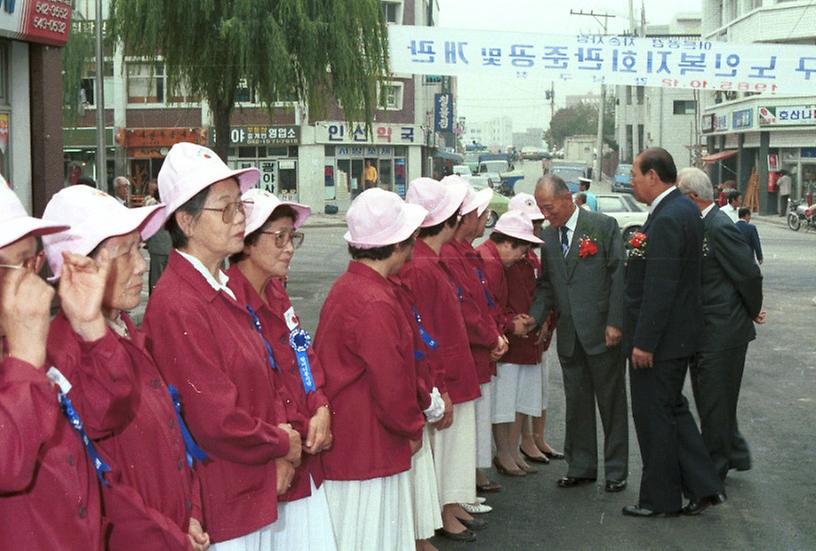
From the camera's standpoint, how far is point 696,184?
811cm

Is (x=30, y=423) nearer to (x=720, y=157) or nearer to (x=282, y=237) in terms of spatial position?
(x=282, y=237)

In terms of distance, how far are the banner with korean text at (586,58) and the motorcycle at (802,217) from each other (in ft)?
91.0

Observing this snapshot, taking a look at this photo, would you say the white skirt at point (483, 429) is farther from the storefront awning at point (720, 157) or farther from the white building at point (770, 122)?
the storefront awning at point (720, 157)

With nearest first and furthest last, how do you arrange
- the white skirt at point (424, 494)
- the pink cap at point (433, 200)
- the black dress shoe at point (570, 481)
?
the white skirt at point (424, 494), the pink cap at point (433, 200), the black dress shoe at point (570, 481)

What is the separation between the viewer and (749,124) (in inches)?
1976

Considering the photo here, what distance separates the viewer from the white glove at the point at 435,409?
565cm

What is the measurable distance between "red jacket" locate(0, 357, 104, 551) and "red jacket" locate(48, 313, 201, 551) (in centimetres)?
17

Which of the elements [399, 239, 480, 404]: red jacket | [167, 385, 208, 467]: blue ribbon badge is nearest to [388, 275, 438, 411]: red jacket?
[399, 239, 480, 404]: red jacket

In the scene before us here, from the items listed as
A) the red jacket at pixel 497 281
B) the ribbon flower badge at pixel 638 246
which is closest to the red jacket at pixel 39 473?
the ribbon flower badge at pixel 638 246

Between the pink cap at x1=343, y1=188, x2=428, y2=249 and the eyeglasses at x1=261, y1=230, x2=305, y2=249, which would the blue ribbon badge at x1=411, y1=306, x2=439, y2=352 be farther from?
the eyeglasses at x1=261, y1=230, x2=305, y2=249

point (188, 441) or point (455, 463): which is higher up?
point (188, 441)

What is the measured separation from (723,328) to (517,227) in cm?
154

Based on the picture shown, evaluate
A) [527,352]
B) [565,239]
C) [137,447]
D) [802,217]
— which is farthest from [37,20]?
[802,217]

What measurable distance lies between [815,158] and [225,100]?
109 feet
